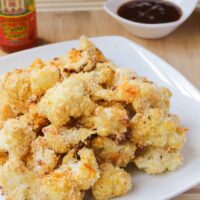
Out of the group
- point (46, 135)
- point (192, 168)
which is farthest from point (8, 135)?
point (192, 168)

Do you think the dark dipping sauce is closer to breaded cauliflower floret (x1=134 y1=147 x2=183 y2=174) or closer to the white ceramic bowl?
the white ceramic bowl

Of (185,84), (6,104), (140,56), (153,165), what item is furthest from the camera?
(140,56)

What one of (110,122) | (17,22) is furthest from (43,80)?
(17,22)

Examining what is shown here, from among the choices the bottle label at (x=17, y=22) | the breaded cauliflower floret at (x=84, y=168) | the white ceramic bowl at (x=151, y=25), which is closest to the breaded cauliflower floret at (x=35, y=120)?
the breaded cauliflower floret at (x=84, y=168)

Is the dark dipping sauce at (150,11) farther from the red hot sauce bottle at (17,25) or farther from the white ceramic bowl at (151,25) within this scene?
the red hot sauce bottle at (17,25)

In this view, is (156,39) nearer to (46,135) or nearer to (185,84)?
(185,84)

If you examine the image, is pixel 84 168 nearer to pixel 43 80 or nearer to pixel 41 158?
pixel 41 158
